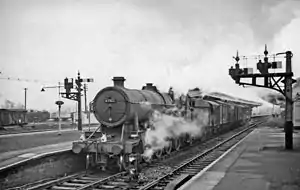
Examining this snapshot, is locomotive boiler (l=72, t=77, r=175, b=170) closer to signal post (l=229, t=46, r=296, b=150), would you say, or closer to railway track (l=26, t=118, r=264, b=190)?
railway track (l=26, t=118, r=264, b=190)

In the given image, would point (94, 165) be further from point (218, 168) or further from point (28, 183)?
point (218, 168)

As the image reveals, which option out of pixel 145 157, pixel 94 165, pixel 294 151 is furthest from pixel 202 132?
pixel 94 165

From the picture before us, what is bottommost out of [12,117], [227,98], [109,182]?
[109,182]

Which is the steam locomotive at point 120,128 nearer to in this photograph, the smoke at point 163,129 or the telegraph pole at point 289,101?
the smoke at point 163,129

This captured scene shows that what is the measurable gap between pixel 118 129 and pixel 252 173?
446 cm

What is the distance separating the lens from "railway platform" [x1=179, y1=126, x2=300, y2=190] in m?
7.72

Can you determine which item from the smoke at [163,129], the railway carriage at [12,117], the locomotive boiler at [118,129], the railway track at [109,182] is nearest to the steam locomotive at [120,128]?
the locomotive boiler at [118,129]

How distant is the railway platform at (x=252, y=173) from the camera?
772cm

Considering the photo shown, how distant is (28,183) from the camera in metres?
9.81

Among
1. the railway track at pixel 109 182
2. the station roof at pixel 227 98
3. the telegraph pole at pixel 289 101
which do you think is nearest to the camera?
the railway track at pixel 109 182

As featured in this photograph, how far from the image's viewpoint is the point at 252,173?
9078 mm

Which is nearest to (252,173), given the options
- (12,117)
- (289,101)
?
(289,101)

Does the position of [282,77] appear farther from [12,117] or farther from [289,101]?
[12,117]

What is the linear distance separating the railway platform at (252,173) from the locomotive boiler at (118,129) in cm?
247
